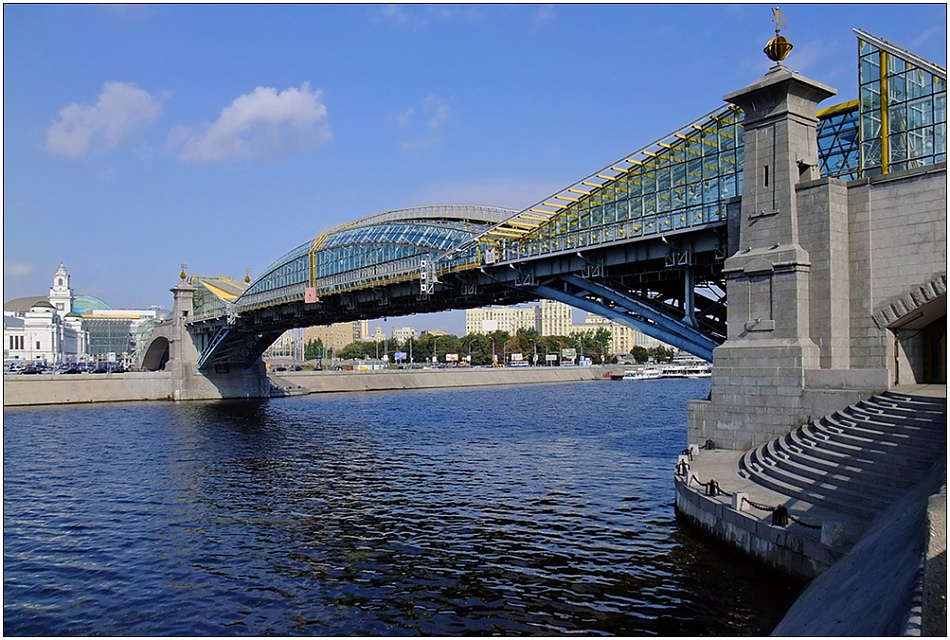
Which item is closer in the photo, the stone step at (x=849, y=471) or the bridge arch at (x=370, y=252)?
the stone step at (x=849, y=471)

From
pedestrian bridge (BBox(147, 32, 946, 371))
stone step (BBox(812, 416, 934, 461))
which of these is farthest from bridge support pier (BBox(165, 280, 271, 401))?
stone step (BBox(812, 416, 934, 461))

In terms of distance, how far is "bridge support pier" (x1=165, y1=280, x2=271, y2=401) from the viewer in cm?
8644

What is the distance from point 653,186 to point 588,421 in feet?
86.7

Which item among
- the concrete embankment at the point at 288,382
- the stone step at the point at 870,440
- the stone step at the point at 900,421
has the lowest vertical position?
the concrete embankment at the point at 288,382

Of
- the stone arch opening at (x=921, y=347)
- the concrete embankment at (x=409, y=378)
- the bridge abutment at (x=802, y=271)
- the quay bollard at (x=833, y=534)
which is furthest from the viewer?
the concrete embankment at (x=409, y=378)

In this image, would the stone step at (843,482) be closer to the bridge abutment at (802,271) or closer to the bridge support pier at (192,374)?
the bridge abutment at (802,271)

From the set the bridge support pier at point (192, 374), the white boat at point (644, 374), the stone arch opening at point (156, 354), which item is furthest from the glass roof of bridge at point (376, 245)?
the white boat at point (644, 374)

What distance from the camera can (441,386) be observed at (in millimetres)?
114938

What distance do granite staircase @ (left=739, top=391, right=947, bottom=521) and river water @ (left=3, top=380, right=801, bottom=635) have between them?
101 inches

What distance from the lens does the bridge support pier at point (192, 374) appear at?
284ft

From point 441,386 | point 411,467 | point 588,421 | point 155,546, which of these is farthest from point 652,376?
point 155,546

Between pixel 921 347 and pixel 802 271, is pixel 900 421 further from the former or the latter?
pixel 802 271

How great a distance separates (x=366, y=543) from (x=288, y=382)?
7840cm

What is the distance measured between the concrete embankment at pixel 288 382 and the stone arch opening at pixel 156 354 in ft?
49.8
